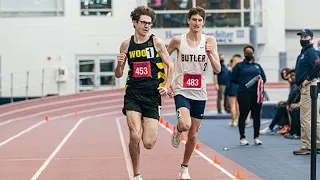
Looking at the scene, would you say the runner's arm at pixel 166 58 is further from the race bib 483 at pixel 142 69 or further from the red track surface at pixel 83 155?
the red track surface at pixel 83 155

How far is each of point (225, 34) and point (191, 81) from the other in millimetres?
25798

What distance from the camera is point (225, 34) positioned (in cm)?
3544

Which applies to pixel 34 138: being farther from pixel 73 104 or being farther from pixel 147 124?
pixel 73 104

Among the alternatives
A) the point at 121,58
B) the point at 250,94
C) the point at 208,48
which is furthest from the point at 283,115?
the point at 121,58

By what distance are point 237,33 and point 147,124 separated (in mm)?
26739

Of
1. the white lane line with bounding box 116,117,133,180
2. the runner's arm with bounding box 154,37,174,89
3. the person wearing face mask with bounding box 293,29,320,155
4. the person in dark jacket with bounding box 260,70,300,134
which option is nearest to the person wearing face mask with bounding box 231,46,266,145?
the person in dark jacket with bounding box 260,70,300,134

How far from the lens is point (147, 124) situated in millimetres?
9266

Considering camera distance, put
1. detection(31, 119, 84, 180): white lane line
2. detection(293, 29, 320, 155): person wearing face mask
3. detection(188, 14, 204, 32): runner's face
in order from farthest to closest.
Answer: detection(293, 29, 320, 155): person wearing face mask
detection(31, 119, 84, 180): white lane line
detection(188, 14, 204, 32): runner's face

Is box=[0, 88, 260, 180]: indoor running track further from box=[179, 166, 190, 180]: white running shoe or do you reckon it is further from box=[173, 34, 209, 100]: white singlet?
box=[173, 34, 209, 100]: white singlet

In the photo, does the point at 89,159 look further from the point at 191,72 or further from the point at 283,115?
the point at 283,115

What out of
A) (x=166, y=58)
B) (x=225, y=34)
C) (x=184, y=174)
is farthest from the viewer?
(x=225, y=34)

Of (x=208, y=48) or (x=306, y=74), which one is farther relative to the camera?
(x=306, y=74)

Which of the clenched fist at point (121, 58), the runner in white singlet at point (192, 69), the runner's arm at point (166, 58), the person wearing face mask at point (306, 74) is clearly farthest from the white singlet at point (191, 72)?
the person wearing face mask at point (306, 74)

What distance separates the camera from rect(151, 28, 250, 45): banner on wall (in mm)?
35125
